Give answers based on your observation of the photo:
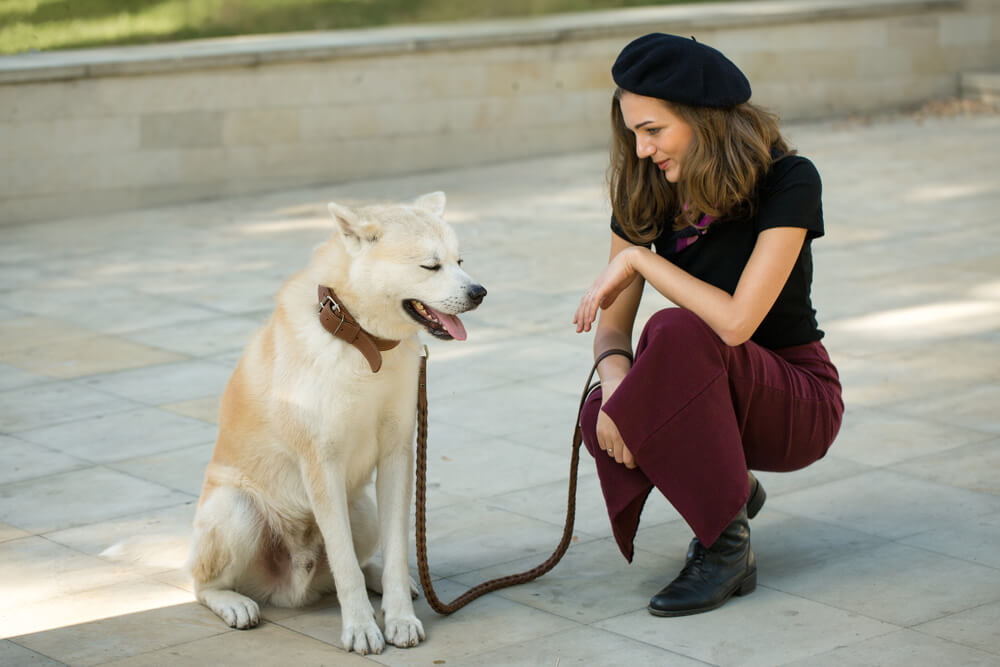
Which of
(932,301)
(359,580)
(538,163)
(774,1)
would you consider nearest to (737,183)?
(359,580)

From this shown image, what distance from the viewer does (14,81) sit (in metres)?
10.9

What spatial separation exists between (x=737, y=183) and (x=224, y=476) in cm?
172

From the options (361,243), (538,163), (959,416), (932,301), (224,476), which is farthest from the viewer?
(538,163)

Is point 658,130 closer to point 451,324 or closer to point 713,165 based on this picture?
point 713,165

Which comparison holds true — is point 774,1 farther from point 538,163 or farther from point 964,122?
point 538,163

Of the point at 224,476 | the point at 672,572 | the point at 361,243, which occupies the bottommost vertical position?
the point at 672,572

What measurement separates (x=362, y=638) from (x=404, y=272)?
1.01 meters

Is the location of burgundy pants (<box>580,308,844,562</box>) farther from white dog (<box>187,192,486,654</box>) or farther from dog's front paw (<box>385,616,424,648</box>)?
dog's front paw (<box>385,616,424,648</box>)

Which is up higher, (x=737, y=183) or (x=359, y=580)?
(x=737, y=183)

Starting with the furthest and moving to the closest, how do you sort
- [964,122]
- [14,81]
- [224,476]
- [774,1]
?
1. [774,1]
2. [964,122]
3. [14,81]
4. [224,476]

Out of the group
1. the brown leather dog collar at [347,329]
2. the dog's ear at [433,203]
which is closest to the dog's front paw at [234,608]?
the brown leather dog collar at [347,329]

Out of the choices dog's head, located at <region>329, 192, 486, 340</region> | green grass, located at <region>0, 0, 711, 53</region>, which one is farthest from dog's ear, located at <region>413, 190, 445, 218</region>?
green grass, located at <region>0, 0, 711, 53</region>

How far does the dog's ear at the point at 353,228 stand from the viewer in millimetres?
3605

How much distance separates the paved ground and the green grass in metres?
3.03
